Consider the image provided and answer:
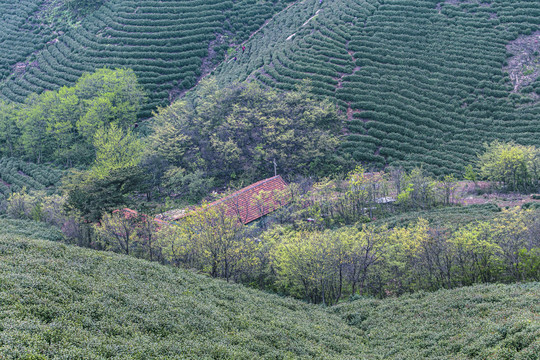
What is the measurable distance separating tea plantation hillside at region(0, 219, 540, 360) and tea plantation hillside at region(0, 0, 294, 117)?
154ft

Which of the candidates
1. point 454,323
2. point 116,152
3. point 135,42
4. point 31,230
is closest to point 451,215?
point 454,323

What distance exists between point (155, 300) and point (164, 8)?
229 feet

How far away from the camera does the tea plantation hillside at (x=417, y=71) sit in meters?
43.3

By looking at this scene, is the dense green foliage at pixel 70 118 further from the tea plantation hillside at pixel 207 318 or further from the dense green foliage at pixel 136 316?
the tea plantation hillside at pixel 207 318

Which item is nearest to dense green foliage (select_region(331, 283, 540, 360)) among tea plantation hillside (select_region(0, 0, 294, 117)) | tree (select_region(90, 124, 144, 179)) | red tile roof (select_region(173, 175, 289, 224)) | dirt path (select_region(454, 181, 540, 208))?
red tile roof (select_region(173, 175, 289, 224))

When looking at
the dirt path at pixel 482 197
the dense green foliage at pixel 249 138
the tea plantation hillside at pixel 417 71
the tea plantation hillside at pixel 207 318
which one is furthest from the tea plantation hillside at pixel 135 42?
the tea plantation hillside at pixel 207 318

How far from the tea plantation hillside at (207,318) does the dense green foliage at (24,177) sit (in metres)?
35.1

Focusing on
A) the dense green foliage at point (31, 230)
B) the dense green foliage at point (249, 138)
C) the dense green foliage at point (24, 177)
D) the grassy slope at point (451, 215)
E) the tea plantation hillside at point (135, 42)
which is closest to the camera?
the grassy slope at point (451, 215)

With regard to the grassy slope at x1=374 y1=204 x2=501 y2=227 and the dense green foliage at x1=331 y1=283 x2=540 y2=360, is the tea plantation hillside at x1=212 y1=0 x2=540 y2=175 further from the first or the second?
the dense green foliage at x1=331 y1=283 x2=540 y2=360

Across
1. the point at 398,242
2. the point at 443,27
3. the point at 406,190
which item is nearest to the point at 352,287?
the point at 398,242

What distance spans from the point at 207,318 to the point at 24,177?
45.1 meters

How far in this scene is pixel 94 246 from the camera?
1140 inches

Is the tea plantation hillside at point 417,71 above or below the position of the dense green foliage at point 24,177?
above

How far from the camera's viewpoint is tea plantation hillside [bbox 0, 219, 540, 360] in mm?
11102
